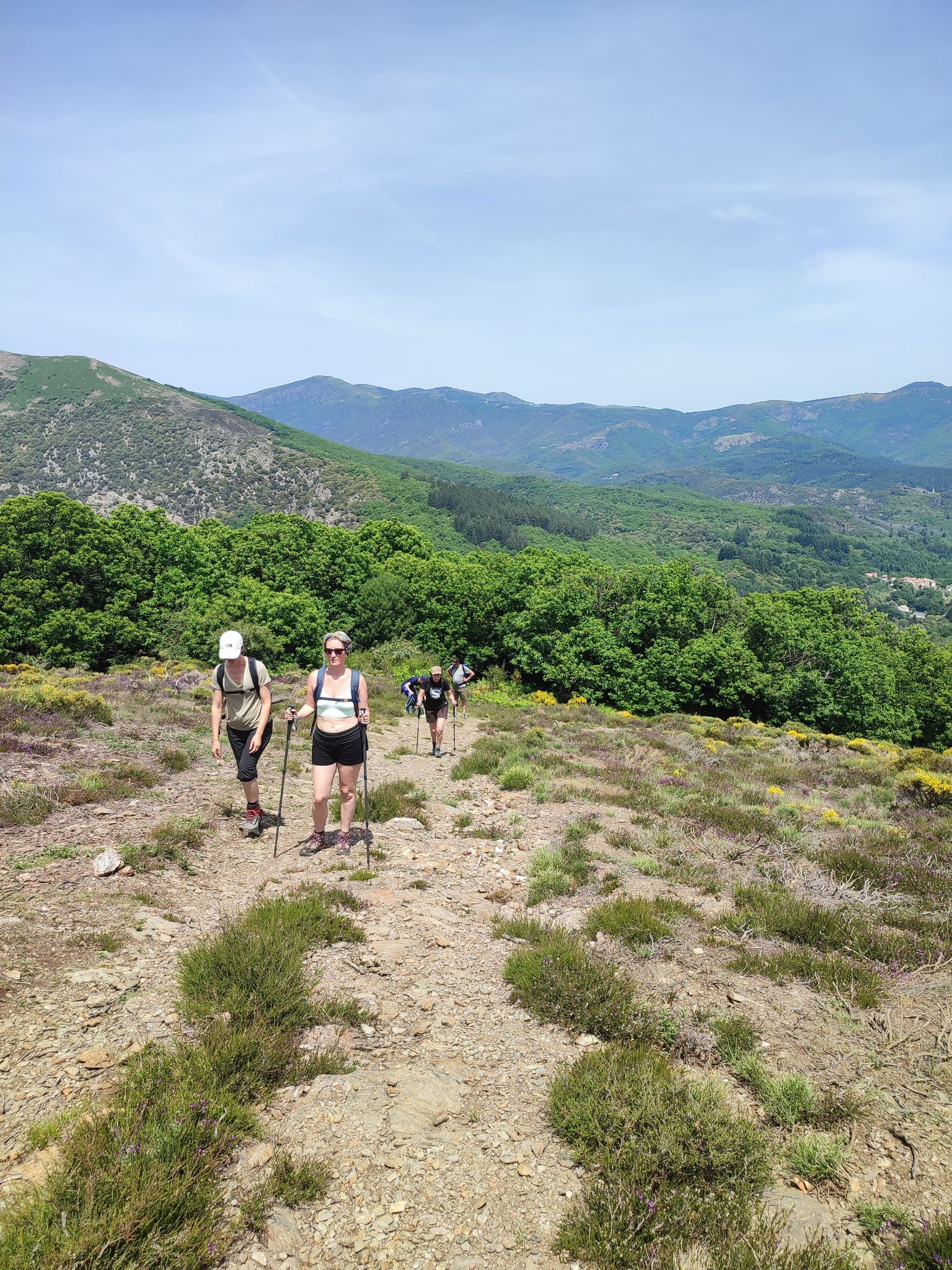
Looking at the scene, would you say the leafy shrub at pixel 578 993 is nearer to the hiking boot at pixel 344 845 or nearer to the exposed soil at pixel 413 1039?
the exposed soil at pixel 413 1039

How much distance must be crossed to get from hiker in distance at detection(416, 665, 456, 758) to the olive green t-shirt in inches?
260

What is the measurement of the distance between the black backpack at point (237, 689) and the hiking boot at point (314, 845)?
6.27 ft

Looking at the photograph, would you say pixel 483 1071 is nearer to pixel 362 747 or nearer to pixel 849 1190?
pixel 849 1190

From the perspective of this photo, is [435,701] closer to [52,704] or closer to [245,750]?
[245,750]

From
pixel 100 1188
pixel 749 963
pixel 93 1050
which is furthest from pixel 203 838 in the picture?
pixel 749 963

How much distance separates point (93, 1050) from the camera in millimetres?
3885

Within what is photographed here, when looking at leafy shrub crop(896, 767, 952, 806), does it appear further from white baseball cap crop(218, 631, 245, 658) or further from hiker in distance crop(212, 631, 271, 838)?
white baseball cap crop(218, 631, 245, 658)

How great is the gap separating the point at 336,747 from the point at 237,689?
4.99ft

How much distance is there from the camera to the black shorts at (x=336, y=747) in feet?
24.5

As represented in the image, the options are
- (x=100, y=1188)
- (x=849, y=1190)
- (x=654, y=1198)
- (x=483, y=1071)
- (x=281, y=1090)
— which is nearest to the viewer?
(x=100, y=1188)

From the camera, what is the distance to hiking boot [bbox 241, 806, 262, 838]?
Result: 8281mm

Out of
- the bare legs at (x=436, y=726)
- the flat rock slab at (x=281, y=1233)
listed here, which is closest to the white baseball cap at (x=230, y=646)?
the flat rock slab at (x=281, y=1233)

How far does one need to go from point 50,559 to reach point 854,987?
133 ft

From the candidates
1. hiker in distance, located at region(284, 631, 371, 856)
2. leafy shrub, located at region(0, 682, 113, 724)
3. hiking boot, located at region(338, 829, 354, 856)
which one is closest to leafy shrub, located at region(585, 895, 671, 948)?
hiking boot, located at region(338, 829, 354, 856)
